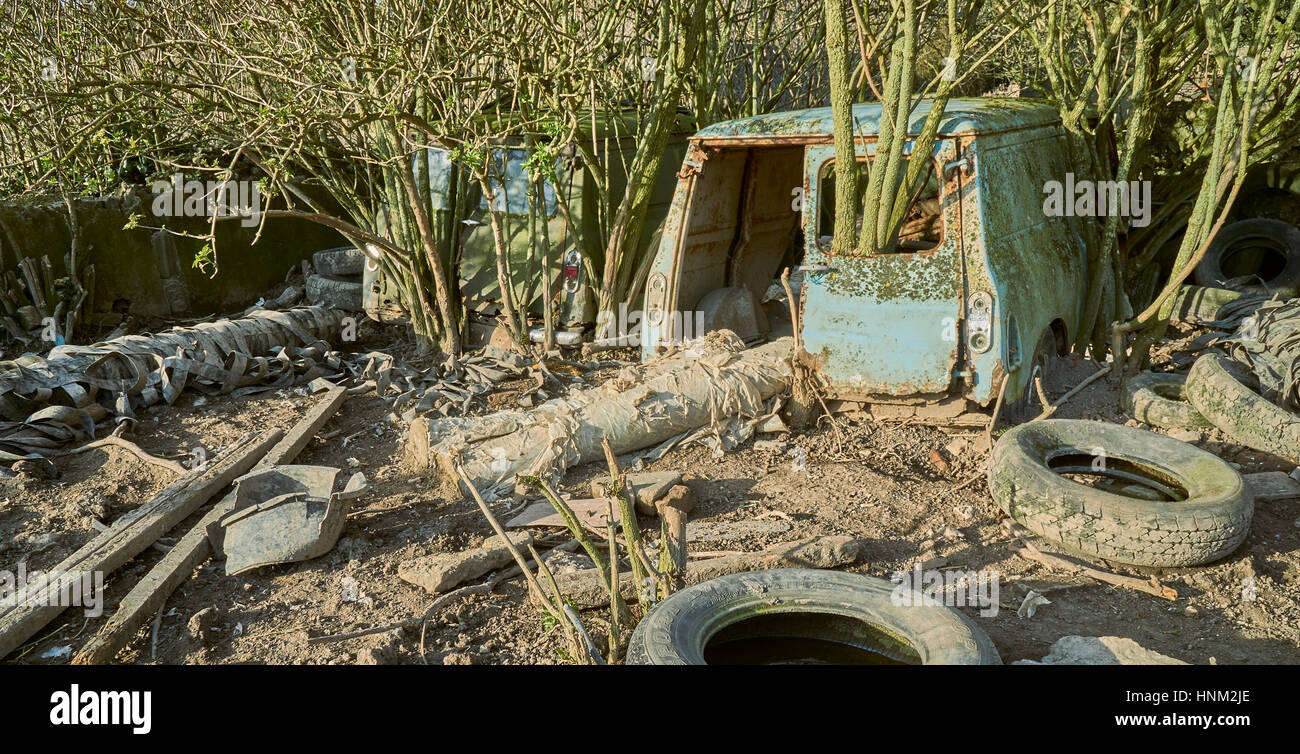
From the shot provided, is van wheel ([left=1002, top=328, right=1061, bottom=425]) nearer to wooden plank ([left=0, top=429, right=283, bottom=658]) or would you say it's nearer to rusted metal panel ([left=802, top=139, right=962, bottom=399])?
rusted metal panel ([left=802, top=139, right=962, bottom=399])

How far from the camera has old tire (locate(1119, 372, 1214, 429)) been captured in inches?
233

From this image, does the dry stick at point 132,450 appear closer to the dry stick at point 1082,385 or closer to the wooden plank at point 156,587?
the wooden plank at point 156,587

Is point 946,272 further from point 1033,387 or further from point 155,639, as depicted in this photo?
point 155,639

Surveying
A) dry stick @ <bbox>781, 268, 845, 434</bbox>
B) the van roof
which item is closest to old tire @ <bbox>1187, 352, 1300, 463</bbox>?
the van roof

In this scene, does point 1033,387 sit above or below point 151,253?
below

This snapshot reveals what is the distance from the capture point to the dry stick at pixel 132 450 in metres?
5.72

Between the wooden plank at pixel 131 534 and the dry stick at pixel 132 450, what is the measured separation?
10.5 inches

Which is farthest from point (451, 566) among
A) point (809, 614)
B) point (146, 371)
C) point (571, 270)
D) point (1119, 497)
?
point (571, 270)

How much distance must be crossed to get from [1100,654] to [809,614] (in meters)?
1.07

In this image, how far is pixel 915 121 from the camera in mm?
5648

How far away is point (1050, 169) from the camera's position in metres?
6.36

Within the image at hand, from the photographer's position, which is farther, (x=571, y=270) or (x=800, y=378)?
(x=571, y=270)
